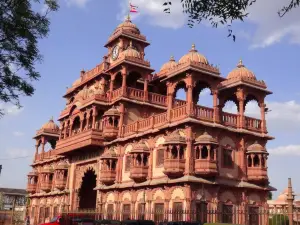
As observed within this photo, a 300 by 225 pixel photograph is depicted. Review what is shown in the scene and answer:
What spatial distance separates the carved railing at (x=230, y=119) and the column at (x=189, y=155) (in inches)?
124

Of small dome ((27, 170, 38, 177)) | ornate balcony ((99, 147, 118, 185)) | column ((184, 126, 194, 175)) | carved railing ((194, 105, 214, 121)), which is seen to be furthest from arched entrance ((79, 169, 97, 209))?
carved railing ((194, 105, 214, 121))

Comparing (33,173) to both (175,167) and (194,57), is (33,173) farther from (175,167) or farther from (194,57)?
(194,57)

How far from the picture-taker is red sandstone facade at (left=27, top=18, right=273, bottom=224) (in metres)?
22.3

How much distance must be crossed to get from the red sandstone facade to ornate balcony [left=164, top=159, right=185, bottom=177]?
0.19 ft

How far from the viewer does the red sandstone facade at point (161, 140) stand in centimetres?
2233

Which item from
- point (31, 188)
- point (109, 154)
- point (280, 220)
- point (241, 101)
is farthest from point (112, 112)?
point (31, 188)

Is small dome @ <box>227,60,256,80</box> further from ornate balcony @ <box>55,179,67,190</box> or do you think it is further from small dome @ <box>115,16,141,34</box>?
ornate balcony @ <box>55,179,67,190</box>

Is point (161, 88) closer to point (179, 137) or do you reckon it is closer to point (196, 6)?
point (179, 137)

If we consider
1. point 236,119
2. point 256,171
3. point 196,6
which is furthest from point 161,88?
point 196,6

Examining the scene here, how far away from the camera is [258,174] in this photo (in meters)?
23.9

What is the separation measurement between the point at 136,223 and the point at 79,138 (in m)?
15.7

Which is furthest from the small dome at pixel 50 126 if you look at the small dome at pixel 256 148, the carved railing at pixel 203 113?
the small dome at pixel 256 148

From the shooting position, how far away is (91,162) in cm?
3159

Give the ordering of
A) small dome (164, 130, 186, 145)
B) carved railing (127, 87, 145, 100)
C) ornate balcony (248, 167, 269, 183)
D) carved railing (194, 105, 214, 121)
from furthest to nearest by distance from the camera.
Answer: carved railing (127, 87, 145, 100)
ornate balcony (248, 167, 269, 183)
carved railing (194, 105, 214, 121)
small dome (164, 130, 186, 145)
